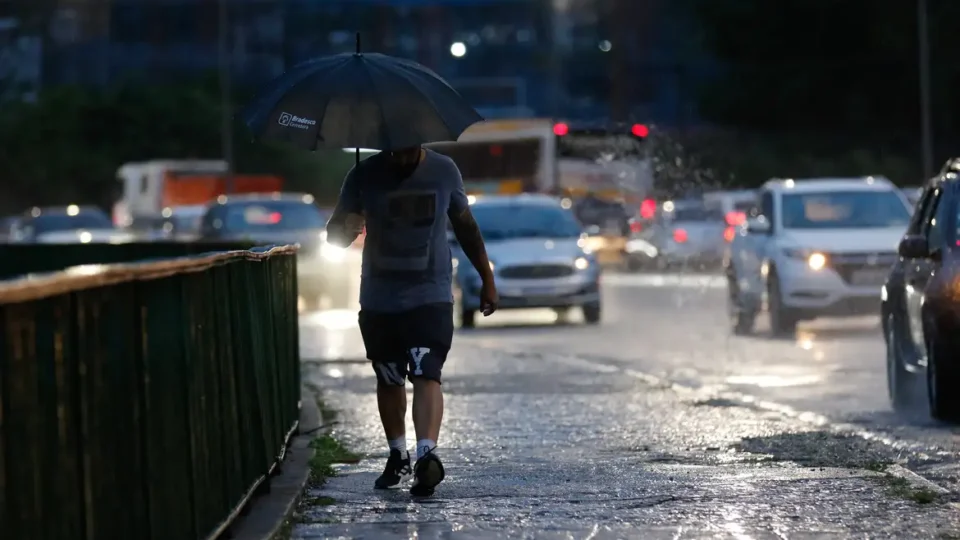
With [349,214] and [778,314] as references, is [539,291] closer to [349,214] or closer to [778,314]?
[778,314]

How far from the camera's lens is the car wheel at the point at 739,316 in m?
23.8

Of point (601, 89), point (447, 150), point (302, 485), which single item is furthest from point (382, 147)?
point (601, 89)

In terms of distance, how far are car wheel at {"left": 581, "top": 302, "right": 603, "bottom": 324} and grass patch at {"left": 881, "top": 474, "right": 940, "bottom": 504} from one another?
16.5 meters

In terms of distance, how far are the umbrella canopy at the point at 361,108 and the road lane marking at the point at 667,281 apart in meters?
28.5

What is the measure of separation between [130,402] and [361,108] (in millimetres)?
3223

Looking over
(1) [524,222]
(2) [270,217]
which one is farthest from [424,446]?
(2) [270,217]

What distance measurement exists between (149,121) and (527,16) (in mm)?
31581

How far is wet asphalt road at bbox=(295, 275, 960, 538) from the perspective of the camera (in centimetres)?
800

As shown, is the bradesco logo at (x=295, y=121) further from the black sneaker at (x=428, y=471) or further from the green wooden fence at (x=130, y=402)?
the black sneaker at (x=428, y=471)

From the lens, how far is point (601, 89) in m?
102

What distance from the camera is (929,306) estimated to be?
12.6m

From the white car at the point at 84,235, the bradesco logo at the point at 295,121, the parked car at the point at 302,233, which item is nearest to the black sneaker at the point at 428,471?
the bradesco logo at the point at 295,121

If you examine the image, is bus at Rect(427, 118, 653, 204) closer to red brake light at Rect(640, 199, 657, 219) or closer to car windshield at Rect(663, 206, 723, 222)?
red brake light at Rect(640, 199, 657, 219)

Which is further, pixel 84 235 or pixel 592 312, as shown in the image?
pixel 84 235
